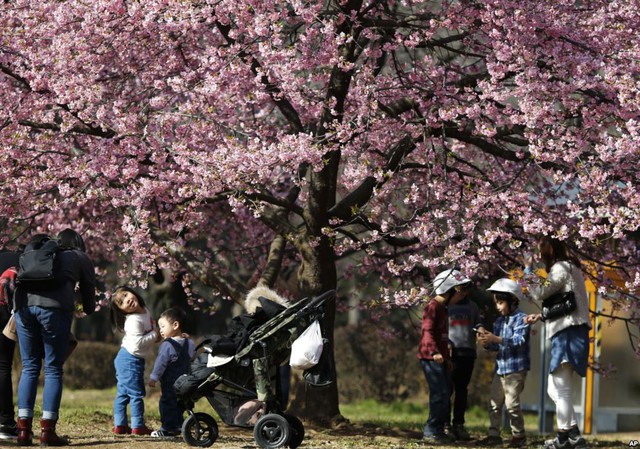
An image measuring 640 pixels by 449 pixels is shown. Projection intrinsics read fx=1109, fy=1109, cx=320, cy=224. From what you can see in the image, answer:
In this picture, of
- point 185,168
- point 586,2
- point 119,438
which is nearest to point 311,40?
point 185,168

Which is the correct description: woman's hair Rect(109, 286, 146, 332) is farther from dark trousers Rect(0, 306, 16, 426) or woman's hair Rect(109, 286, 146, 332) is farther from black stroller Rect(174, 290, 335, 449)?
black stroller Rect(174, 290, 335, 449)

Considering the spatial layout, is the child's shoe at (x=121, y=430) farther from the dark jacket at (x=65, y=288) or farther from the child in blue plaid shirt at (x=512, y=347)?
the child in blue plaid shirt at (x=512, y=347)

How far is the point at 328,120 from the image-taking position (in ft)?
33.9

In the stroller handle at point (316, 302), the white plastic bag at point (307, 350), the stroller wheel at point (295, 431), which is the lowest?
the stroller wheel at point (295, 431)

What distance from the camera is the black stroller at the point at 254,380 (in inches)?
312

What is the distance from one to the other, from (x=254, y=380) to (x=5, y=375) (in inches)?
80.7

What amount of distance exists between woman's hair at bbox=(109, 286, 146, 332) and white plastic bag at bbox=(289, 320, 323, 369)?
214 cm

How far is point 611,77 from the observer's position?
905 cm

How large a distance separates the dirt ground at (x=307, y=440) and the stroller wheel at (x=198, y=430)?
0.08 m

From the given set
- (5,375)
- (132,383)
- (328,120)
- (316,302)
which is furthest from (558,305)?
(5,375)

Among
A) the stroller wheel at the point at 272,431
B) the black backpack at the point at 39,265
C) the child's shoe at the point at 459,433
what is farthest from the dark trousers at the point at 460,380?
the black backpack at the point at 39,265

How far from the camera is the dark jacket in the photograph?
795 cm

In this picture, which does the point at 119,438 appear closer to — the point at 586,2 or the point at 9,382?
the point at 9,382

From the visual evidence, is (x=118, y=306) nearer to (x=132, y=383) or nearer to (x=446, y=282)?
(x=132, y=383)
